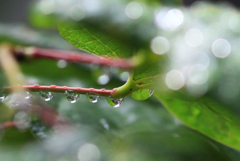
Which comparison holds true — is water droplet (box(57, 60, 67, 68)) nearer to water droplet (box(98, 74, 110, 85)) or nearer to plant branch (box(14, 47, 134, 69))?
plant branch (box(14, 47, 134, 69))

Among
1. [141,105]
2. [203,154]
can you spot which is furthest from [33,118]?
[203,154]

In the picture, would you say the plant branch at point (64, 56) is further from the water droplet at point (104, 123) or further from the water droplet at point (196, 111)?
→ the water droplet at point (196, 111)

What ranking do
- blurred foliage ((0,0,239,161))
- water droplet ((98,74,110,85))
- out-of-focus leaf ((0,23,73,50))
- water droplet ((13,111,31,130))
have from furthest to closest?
out-of-focus leaf ((0,23,73,50)), water droplet ((98,74,110,85)), water droplet ((13,111,31,130)), blurred foliage ((0,0,239,161))

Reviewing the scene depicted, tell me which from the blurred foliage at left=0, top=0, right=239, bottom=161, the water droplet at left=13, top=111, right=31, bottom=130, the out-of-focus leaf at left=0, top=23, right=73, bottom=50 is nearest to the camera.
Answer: the blurred foliage at left=0, top=0, right=239, bottom=161

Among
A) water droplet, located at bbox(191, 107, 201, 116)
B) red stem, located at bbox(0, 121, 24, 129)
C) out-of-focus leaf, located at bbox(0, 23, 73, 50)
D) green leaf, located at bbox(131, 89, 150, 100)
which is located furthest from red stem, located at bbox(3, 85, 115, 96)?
out-of-focus leaf, located at bbox(0, 23, 73, 50)

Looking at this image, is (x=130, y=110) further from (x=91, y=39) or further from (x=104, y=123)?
(x=91, y=39)
